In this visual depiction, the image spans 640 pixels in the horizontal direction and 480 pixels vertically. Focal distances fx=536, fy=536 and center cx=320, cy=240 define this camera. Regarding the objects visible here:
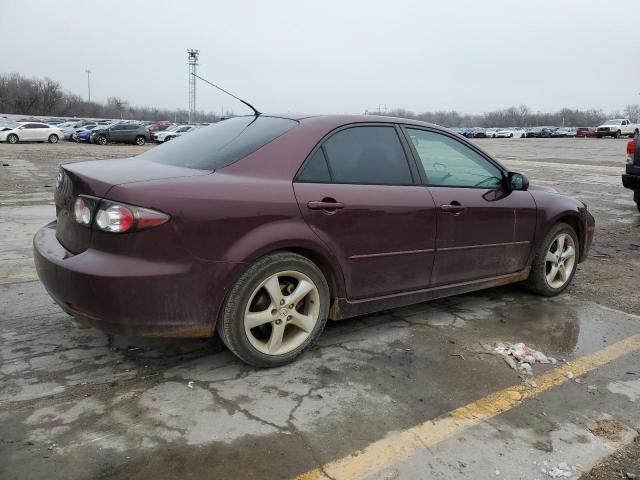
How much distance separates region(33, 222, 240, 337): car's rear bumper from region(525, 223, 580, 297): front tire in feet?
9.93

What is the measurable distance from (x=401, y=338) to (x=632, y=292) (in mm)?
2778

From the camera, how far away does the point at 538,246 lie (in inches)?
185

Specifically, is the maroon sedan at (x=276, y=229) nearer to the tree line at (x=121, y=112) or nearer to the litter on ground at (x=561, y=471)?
the litter on ground at (x=561, y=471)

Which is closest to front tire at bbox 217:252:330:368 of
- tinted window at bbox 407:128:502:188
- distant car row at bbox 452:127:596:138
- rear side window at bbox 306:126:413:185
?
rear side window at bbox 306:126:413:185

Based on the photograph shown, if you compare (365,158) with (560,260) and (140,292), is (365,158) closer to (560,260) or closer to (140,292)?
(140,292)

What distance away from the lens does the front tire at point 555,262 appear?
15.7 feet

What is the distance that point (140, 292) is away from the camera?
2.76 m

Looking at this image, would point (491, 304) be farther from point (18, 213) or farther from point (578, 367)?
point (18, 213)

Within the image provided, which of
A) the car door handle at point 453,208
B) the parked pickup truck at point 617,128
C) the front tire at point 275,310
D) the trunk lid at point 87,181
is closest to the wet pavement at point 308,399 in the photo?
the front tire at point 275,310

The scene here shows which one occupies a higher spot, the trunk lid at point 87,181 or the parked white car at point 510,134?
the parked white car at point 510,134

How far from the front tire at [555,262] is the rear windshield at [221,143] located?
8.66 feet

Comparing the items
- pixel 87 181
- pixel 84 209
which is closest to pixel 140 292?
pixel 84 209

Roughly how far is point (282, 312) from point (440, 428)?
1.10m

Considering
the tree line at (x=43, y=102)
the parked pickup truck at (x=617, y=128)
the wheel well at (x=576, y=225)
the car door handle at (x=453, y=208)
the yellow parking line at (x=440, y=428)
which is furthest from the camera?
the tree line at (x=43, y=102)
